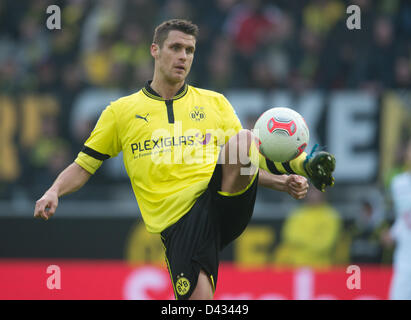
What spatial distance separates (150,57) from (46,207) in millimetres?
6998

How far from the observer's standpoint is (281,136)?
17.5ft

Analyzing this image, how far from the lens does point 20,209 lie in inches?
429

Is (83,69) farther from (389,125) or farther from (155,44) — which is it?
(155,44)

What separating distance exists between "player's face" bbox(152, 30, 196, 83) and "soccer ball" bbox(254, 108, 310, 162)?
823 mm

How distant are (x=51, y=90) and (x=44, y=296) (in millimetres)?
3807

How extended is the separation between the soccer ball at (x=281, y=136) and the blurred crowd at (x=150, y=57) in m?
5.81

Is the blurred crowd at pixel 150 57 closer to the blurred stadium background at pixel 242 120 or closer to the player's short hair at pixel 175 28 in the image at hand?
the blurred stadium background at pixel 242 120

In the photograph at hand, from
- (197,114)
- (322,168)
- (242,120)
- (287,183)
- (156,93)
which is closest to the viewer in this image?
(322,168)

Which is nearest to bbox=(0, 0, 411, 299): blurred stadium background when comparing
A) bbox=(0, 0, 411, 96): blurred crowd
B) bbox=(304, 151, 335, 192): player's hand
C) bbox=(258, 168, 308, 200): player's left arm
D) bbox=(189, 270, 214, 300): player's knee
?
bbox=(0, 0, 411, 96): blurred crowd

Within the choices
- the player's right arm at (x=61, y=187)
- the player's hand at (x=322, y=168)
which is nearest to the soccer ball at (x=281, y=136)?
the player's hand at (x=322, y=168)

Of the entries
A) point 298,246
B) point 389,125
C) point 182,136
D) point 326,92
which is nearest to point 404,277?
point 298,246

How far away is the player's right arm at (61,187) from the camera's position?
5.18 m

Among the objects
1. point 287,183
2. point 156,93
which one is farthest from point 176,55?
point 287,183

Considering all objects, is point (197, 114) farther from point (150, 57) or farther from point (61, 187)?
point (150, 57)
